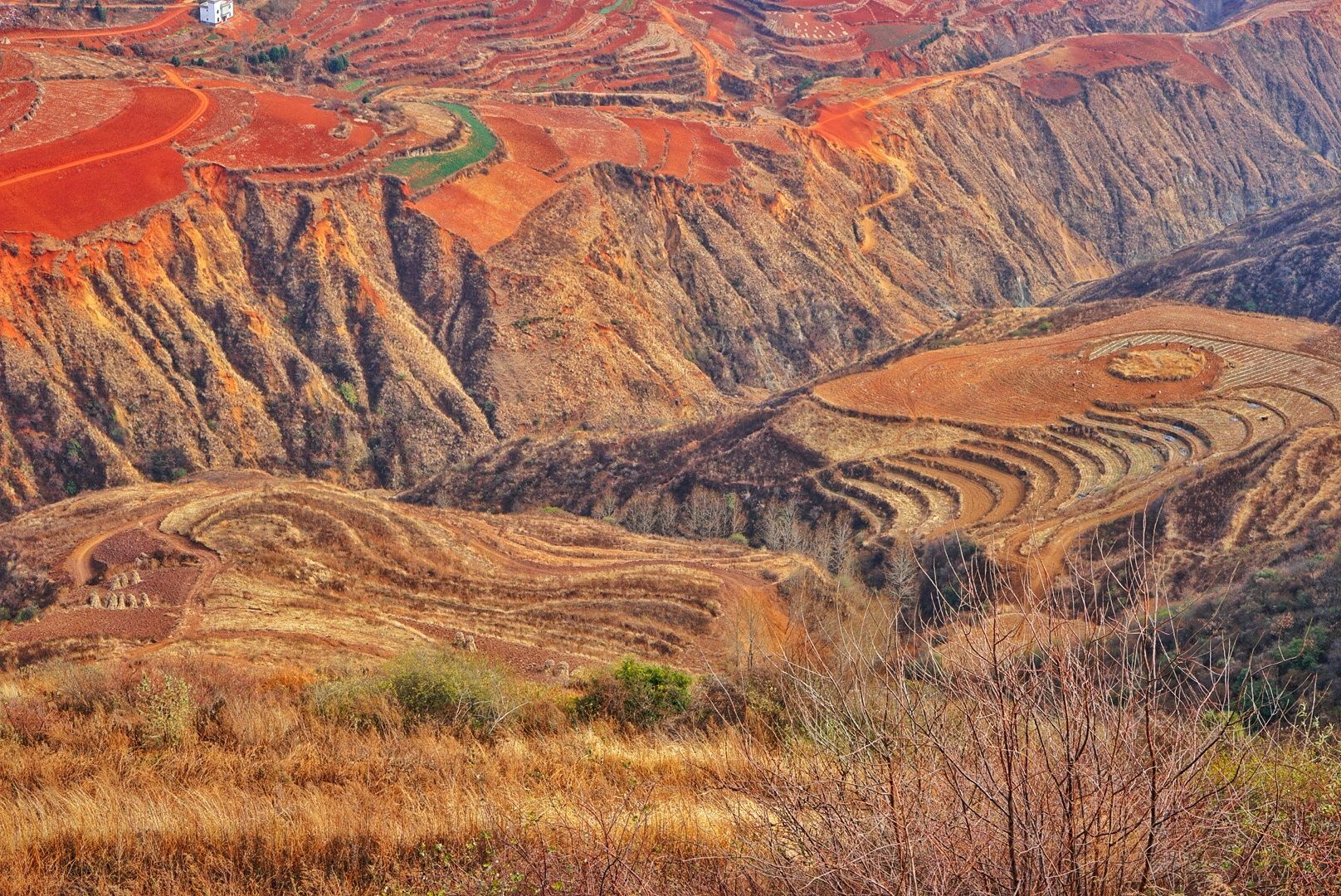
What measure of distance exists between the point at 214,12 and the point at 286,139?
23246mm

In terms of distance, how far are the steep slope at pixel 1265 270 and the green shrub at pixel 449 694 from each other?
41.4 m

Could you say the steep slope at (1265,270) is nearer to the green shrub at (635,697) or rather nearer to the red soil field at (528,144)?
the red soil field at (528,144)

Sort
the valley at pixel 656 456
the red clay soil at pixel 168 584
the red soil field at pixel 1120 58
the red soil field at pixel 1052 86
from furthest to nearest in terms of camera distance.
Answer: the red soil field at pixel 1120 58 < the red soil field at pixel 1052 86 < the red clay soil at pixel 168 584 < the valley at pixel 656 456

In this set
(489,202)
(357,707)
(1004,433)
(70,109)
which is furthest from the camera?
(489,202)

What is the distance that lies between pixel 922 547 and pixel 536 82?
53.1 metres

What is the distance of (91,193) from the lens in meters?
43.4

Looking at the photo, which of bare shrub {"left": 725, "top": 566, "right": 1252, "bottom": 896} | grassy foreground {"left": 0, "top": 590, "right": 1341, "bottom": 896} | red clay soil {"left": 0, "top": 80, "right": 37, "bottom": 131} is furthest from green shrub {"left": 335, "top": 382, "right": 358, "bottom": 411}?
bare shrub {"left": 725, "top": 566, "right": 1252, "bottom": 896}

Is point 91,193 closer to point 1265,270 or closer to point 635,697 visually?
point 635,697

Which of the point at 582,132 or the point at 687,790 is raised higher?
the point at 582,132

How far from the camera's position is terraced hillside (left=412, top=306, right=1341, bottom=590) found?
33.0 m

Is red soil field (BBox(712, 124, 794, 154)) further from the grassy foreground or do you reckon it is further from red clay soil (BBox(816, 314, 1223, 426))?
the grassy foreground

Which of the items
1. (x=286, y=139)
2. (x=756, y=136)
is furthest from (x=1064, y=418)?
(x=286, y=139)

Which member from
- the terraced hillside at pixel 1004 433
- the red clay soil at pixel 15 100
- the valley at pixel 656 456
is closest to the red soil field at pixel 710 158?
the valley at pixel 656 456

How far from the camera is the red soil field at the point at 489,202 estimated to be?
51906 mm
